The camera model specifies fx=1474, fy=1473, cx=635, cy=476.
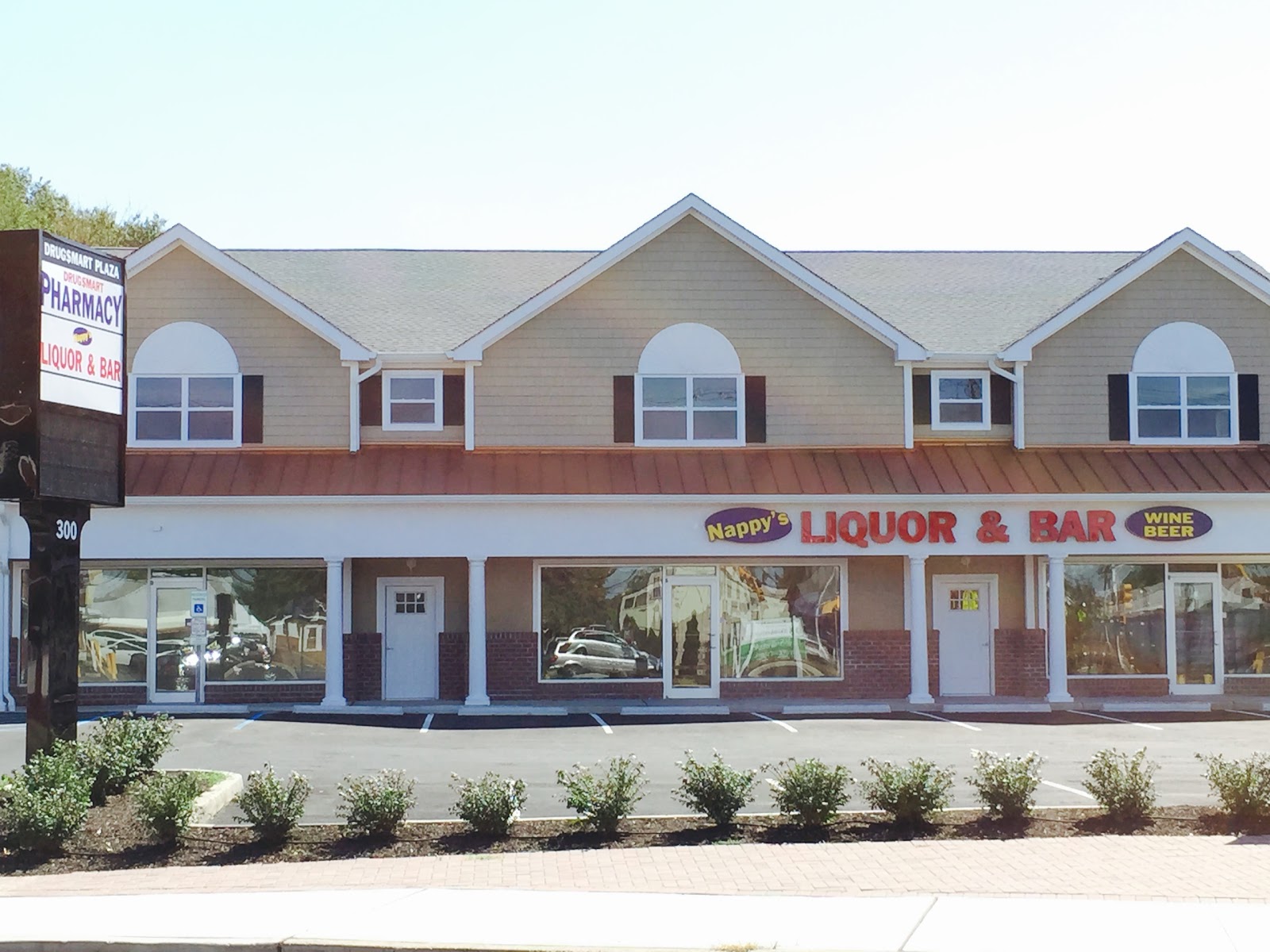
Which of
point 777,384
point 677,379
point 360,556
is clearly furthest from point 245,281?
point 777,384

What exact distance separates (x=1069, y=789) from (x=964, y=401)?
13099mm

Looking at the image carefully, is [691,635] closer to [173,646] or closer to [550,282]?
[550,282]

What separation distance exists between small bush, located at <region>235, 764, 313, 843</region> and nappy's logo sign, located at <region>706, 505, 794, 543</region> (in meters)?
13.5

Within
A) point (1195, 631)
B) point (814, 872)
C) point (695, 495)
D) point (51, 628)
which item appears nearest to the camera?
point (814, 872)

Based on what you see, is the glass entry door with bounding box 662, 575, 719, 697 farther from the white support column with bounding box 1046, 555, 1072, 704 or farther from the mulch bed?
the mulch bed

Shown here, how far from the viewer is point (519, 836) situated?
12391mm

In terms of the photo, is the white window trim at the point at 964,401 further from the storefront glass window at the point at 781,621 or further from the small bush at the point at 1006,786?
the small bush at the point at 1006,786

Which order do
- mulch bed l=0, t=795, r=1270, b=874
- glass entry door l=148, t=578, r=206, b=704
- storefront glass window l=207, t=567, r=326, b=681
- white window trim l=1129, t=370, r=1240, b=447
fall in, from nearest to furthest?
1. mulch bed l=0, t=795, r=1270, b=874
2. glass entry door l=148, t=578, r=206, b=704
3. storefront glass window l=207, t=567, r=326, b=681
4. white window trim l=1129, t=370, r=1240, b=447

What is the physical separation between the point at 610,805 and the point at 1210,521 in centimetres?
1696

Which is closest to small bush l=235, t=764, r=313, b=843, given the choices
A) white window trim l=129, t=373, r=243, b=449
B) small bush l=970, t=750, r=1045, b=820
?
small bush l=970, t=750, r=1045, b=820

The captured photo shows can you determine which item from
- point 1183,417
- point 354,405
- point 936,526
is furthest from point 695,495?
point 1183,417

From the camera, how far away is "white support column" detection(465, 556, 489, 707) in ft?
81.8

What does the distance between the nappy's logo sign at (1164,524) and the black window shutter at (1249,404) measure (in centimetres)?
248

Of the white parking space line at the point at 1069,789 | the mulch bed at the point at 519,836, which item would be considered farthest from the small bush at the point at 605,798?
the white parking space line at the point at 1069,789
